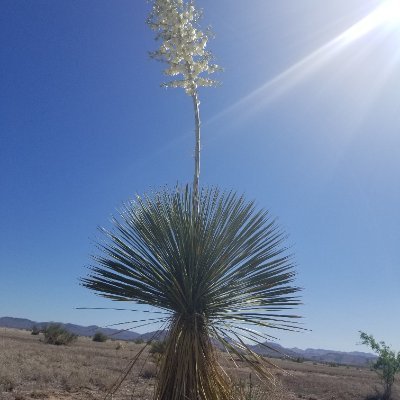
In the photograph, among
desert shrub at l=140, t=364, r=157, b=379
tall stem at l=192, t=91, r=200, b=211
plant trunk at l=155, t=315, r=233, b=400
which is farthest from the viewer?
desert shrub at l=140, t=364, r=157, b=379

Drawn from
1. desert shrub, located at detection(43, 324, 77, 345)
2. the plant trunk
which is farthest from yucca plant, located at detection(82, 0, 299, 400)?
desert shrub, located at detection(43, 324, 77, 345)

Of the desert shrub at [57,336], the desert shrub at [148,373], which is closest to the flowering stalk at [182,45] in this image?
the desert shrub at [148,373]

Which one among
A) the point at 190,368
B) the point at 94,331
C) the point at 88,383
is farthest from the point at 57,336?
the point at 190,368

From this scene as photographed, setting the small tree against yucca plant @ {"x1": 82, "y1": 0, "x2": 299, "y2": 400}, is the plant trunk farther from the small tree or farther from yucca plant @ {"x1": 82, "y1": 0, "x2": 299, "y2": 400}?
the small tree

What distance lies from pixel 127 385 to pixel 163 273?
1047 cm

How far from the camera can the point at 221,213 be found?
613 centimetres

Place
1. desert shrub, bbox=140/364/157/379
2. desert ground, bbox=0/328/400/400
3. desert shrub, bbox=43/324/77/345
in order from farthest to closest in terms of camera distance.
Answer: desert shrub, bbox=43/324/77/345 → desert shrub, bbox=140/364/157/379 → desert ground, bbox=0/328/400/400

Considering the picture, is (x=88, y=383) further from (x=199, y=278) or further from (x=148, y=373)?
(x=199, y=278)

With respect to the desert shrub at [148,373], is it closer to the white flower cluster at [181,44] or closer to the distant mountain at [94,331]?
the distant mountain at [94,331]

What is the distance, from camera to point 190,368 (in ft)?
18.0

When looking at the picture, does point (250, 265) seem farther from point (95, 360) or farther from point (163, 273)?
point (95, 360)

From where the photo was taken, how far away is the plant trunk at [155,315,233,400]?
17.8 ft

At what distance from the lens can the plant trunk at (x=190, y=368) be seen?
5.43 m

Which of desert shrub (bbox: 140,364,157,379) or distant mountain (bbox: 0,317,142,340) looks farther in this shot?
desert shrub (bbox: 140,364,157,379)
